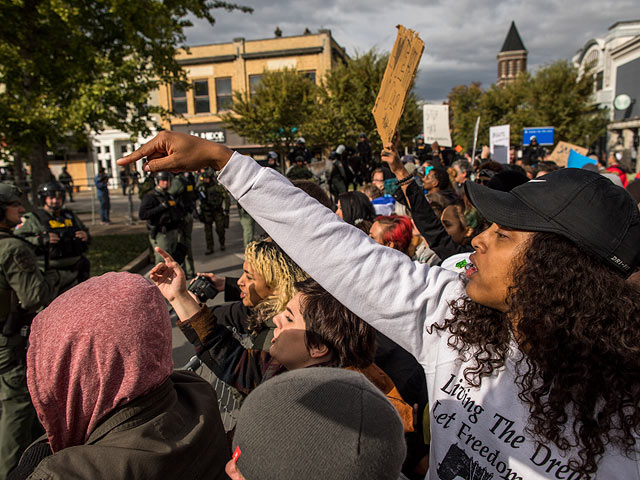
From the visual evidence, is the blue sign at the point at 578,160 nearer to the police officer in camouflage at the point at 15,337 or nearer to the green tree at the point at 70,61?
the police officer in camouflage at the point at 15,337

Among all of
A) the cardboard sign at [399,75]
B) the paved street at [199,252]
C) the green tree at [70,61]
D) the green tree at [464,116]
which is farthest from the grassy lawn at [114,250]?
the green tree at [464,116]

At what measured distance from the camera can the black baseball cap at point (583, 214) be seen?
102 centimetres

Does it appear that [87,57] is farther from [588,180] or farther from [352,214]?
[588,180]

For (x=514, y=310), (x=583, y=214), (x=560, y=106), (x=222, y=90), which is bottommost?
(x=514, y=310)

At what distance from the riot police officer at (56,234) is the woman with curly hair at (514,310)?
390 centimetres

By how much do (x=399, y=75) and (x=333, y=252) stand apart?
1.19 m

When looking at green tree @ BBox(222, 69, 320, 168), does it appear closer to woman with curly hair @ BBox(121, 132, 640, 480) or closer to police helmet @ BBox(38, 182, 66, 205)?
police helmet @ BBox(38, 182, 66, 205)

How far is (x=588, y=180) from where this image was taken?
1.08 metres

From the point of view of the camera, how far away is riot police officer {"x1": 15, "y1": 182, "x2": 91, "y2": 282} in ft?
14.4

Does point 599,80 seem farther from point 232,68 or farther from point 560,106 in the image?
point 232,68

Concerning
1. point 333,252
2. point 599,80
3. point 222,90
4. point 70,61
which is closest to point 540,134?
point 70,61

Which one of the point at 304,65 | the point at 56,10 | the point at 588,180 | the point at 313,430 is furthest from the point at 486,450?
the point at 304,65

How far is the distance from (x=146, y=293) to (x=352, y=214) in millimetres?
3336

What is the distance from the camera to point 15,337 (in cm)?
311
